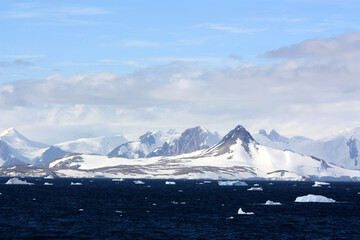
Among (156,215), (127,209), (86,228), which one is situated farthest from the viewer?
(127,209)

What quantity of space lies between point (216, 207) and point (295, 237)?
59.3m

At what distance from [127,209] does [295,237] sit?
55642 millimetres

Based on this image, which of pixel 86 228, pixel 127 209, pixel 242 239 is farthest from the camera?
pixel 127 209

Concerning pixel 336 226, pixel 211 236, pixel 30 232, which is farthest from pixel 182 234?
pixel 336 226

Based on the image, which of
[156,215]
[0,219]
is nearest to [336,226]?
[156,215]

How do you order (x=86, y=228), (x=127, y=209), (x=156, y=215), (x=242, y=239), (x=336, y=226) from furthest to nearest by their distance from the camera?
(x=127, y=209) < (x=156, y=215) < (x=336, y=226) < (x=86, y=228) < (x=242, y=239)

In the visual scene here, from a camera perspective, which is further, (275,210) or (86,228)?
(275,210)

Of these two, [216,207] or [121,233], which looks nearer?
[121,233]

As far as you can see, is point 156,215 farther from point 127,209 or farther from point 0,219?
point 0,219

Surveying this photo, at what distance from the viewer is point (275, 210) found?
146m

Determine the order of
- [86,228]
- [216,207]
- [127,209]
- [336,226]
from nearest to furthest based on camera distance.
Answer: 1. [86,228]
2. [336,226]
3. [127,209]
4. [216,207]

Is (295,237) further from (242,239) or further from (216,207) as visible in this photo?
(216,207)

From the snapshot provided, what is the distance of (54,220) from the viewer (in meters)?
116

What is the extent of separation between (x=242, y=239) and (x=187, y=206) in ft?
212
